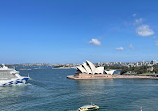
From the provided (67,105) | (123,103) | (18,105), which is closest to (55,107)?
(67,105)

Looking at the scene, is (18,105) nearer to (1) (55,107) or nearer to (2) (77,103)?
(1) (55,107)

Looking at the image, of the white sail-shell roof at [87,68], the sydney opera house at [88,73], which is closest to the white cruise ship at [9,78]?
the sydney opera house at [88,73]

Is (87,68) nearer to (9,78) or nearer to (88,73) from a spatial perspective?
(88,73)

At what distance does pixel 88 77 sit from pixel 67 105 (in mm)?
44020

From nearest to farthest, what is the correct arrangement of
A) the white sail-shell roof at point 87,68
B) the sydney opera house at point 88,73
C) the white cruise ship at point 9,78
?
1. the white cruise ship at point 9,78
2. the sydney opera house at point 88,73
3. the white sail-shell roof at point 87,68

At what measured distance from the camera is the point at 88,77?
68000mm

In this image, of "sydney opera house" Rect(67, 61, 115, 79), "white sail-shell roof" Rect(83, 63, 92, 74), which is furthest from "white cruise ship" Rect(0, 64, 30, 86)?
"white sail-shell roof" Rect(83, 63, 92, 74)

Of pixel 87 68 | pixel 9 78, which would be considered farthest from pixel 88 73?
pixel 9 78

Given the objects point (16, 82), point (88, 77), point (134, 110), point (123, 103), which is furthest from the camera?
point (88, 77)

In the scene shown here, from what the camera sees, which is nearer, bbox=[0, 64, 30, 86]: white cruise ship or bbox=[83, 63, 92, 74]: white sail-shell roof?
bbox=[0, 64, 30, 86]: white cruise ship

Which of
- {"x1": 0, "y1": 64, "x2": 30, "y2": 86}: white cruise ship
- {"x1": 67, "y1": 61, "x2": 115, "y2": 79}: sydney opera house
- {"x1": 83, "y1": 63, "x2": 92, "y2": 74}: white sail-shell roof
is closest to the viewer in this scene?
{"x1": 0, "y1": 64, "x2": 30, "y2": 86}: white cruise ship

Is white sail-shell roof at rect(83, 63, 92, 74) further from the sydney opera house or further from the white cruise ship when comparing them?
the white cruise ship

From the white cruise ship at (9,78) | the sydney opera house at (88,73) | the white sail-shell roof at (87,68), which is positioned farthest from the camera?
the white sail-shell roof at (87,68)

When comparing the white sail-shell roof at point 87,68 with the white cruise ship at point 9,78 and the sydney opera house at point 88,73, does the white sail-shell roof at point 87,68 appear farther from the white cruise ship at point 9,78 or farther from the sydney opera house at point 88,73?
the white cruise ship at point 9,78
